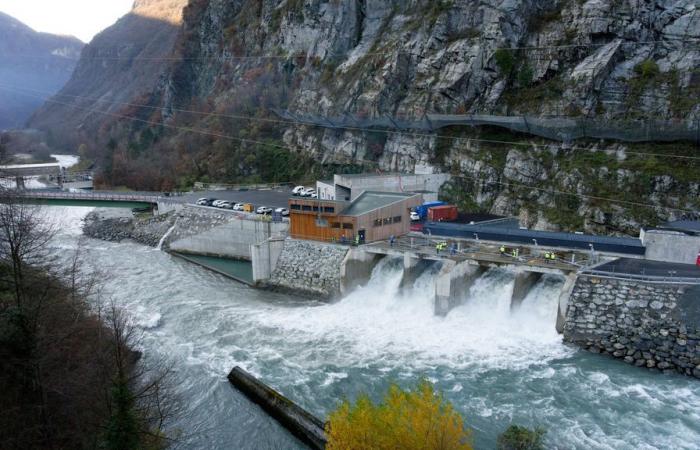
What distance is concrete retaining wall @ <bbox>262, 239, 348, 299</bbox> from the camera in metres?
32.9

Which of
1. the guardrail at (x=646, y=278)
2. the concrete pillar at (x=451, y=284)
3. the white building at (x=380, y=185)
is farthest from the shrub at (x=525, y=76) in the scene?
the guardrail at (x=646, y=278)

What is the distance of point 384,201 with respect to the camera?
3447 centimetres

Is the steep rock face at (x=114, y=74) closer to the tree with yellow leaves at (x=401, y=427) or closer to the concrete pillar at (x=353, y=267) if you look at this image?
the concrete pillar at (x=353, y=267)

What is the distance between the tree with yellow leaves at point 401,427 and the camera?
11.5m

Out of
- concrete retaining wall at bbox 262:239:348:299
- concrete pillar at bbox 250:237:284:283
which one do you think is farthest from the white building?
concrete pillar at bbox 250:237:284:283

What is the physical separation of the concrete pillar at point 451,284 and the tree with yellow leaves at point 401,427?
15.3 metres

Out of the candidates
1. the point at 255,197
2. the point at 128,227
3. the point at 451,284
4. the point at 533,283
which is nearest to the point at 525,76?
the point at 533,283

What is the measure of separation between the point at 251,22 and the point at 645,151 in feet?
229

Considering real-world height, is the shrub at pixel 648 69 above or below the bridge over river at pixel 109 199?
above

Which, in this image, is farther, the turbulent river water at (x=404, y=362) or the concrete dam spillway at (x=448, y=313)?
the concrete dam spillway at (x=448, y=313)

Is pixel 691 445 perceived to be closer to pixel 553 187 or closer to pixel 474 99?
pixel 553 187

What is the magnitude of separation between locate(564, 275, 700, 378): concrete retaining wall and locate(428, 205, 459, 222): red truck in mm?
13508

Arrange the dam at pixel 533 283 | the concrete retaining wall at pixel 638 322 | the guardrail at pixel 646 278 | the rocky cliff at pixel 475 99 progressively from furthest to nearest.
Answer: the rocky cliff at pixel 475 99 < the guardrail at pixel 646 278 < the dam at pixel 533 283 < the concrete retaining wall at pixel 638 322

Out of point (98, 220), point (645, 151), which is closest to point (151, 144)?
point (98, 220)
